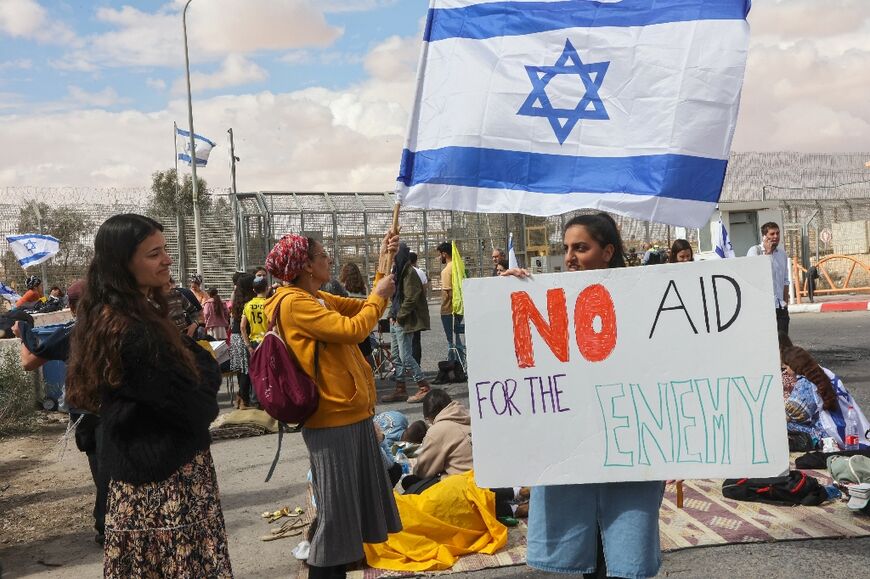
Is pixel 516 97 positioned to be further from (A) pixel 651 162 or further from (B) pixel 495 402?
(B) pixel 495 402

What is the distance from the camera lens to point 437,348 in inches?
608

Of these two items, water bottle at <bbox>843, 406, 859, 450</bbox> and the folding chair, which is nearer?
water bottle at <bbox>843, 406, 859, 450</bbox>

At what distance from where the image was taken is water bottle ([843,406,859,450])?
6.28m

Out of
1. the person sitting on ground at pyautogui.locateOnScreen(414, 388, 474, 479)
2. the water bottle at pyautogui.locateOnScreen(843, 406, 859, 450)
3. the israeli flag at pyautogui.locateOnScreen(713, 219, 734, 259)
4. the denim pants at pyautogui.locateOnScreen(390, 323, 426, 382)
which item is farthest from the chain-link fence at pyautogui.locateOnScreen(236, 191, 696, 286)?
the person sitting on ground at pyautogui.locateOnScreen(414, 388, 474, 479)

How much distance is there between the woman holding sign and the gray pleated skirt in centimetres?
89

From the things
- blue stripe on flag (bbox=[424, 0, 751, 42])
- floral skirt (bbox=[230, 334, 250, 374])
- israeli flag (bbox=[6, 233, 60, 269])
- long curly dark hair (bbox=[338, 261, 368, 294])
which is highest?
israeli flag (bbox=[6, 233, 60, 269])

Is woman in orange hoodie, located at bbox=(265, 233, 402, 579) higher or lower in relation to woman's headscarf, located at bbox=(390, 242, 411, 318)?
lower

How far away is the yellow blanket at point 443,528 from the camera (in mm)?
4832

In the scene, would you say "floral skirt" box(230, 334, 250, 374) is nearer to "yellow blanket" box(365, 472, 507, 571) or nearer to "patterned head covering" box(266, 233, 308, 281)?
"yellow blanket" box(365, 472, 507, 571)

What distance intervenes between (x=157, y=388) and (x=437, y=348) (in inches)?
497

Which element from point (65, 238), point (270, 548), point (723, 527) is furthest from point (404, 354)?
point (65, 238)

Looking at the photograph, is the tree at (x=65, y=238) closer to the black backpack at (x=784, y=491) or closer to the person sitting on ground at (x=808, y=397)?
the person sitting on ground at (x=808, y=397)

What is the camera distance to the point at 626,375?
3.07 metres

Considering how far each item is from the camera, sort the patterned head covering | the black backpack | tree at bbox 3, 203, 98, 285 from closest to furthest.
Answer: the patterned head covering, the black backpack, tree at bbox 3, 203, 98, 285
